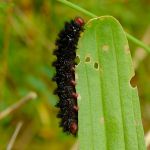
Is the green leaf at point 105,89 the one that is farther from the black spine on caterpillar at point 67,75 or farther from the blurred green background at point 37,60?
the blurred green background at point 37,60

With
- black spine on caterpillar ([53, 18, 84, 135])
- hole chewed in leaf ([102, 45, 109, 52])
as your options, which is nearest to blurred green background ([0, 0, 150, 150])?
black spine on caterpillar ([53, 18, 84, 135])

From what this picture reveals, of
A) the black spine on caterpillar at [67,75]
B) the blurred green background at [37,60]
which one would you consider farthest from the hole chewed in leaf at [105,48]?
the blurred green background at [37,60]

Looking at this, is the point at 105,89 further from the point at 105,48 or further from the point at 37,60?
the point at 37,60

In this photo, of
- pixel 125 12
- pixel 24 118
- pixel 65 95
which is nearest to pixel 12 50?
pixel 24 118

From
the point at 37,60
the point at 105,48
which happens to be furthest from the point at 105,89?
the point at 37,60

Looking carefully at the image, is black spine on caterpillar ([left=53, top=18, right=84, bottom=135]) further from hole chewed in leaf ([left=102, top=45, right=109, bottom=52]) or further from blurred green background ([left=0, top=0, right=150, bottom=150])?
blurred green background ([left=0, top=0, right=150, bottom=150])
